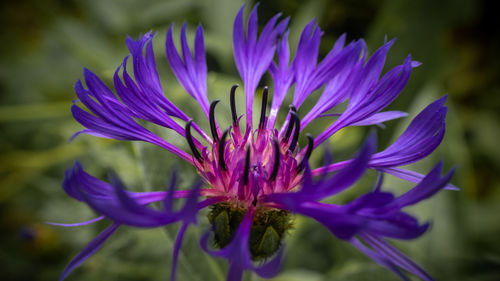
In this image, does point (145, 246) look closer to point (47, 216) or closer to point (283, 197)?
point (47, 216)

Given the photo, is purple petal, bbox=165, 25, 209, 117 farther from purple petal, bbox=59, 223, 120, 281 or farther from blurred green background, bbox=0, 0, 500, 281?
purple petal, bbox=59, 223, 120, 281

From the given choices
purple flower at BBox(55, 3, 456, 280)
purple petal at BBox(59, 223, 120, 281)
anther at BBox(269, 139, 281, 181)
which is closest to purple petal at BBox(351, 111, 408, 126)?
purple flower at BBox(55, 3, 456, 280)

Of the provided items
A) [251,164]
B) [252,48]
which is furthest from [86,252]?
[252,48]

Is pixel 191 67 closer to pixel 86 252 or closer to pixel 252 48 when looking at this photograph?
pixel 252 48

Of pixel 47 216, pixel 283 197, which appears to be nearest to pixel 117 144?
pixel 47 216

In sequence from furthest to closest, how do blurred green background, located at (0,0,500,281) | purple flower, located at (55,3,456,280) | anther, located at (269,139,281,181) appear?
blurred green background, located at (0,0,500,281)
anther, located at (269,139,281,181)
purple flower, located at (55,3,456,280)

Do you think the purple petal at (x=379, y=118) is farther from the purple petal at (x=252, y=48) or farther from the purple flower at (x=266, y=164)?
the purple petal at (x=252, y=48)
